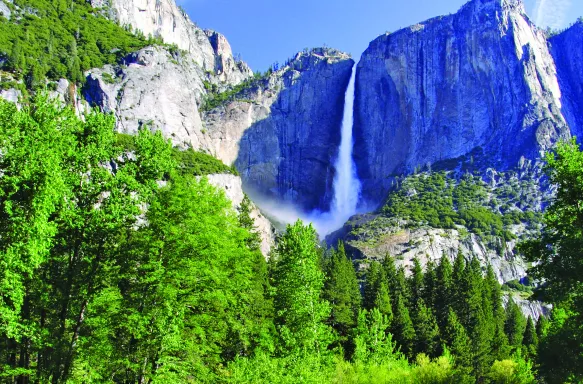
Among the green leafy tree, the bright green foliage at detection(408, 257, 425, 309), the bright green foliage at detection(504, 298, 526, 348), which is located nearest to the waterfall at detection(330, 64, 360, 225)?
the bright green foliage at detection(408, 257, 425, 309)

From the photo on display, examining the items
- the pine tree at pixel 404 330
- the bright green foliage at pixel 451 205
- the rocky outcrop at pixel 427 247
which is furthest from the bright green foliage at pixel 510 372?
the bright green foliage at pixel 451 205

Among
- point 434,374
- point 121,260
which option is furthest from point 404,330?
point 121,260

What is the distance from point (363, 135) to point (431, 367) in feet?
393

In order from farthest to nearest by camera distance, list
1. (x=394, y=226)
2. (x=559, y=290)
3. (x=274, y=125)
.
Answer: (x=274, y=125), (x=394, y=226), (x=559, y=290)

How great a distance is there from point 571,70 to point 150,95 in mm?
128900

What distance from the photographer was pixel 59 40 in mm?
124875

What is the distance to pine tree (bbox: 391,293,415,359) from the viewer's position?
47.9 meters

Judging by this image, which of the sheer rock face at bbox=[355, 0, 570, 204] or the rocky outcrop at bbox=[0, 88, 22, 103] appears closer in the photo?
the rocky outcrop at bbox=[0, 88, 22, 103]

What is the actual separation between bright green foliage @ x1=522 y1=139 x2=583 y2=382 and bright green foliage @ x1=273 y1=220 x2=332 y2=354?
1276cm

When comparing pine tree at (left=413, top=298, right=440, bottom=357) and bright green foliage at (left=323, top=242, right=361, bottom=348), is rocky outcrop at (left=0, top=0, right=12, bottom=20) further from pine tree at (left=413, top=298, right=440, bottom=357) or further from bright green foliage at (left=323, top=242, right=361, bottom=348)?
pine tree at (left=413, top=298, right=440, bottom=357)

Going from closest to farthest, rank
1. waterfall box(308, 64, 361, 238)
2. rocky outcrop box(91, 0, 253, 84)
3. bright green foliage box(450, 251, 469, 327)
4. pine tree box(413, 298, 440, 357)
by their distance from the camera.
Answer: pine tree box(413, 298, 440, 357) → bright green foliage box(450, 251, 469, 327) → waterfall box(308, 64, 361, 238) → rocky outcrop box(91, 0, 253, 84)

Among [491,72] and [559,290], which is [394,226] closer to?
[491,72]

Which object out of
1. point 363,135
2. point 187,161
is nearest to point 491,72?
point 363,135

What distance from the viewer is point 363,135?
483 ft
